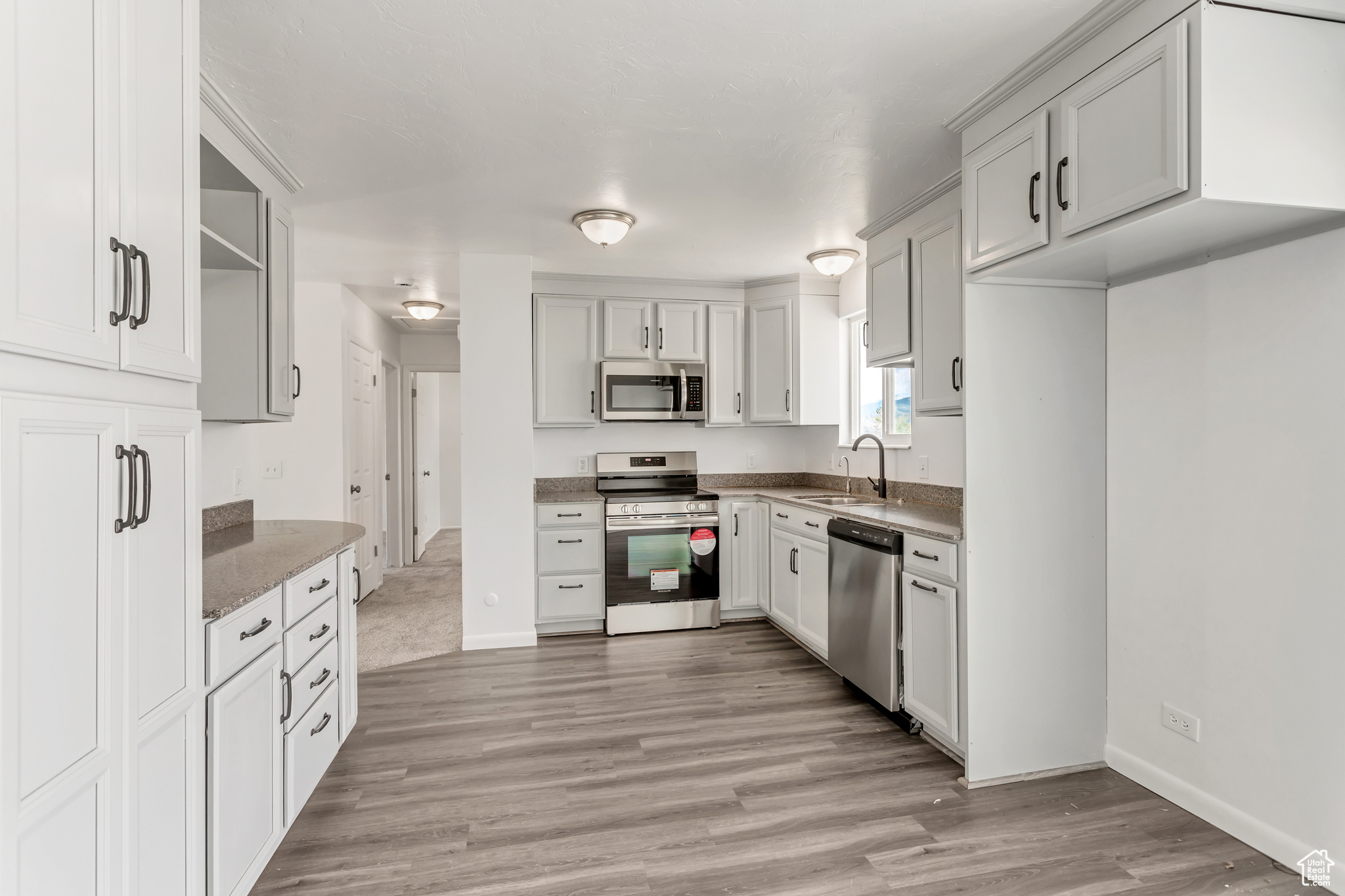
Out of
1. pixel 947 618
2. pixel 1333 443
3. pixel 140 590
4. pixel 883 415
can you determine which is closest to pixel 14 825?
pixel 140 590

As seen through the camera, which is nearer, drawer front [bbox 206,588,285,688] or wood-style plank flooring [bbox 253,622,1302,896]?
drawer front [bbox 206,588,285,688]

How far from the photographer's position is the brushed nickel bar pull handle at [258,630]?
1739 millimetres

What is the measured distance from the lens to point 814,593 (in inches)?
152

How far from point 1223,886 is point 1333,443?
1.32 metres

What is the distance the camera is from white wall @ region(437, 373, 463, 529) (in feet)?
30.9

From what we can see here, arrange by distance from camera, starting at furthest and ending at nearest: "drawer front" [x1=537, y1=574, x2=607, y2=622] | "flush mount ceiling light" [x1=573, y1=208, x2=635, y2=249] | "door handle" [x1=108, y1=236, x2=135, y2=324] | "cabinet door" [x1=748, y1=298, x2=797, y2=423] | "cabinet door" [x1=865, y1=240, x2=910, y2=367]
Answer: "cabinet door" [x1=748, y1=298, x2=797, y2=423]
"drawer front" [x1=537, y1=574, x2=607, y2=622]
"flush mount ceiling light" [x1=573, y1=208, x2=635, y2=249]
"cabinet door" [x1=865, y1=240, x2=910, y2=367]
"door handle" [x1=108, y1=236, x2=135, y2=324]

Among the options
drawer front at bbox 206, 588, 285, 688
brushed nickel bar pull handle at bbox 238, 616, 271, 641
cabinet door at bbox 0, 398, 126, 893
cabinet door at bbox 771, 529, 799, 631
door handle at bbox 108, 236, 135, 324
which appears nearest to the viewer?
cabinet door at bbox 0, 398, 126, 893

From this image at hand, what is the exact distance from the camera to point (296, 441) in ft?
15.6

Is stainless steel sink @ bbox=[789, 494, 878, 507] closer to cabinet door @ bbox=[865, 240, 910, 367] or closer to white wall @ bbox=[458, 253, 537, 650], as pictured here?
cabinet door @ bbox=[865, 240, 910, 367]

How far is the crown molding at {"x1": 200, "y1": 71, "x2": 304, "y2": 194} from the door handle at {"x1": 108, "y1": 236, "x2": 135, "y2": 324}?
1255 mm

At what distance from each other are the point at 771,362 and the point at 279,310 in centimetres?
315

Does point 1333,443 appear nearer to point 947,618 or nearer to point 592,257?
point 947,618

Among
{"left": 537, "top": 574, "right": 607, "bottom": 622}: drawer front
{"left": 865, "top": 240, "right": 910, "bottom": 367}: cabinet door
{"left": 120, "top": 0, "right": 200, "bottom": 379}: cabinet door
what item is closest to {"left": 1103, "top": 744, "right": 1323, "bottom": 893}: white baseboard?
{"left": 865, "top": 240, "right": 910, "bottom": 367}: cabinet door

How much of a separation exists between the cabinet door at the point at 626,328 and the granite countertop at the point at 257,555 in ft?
7.43
